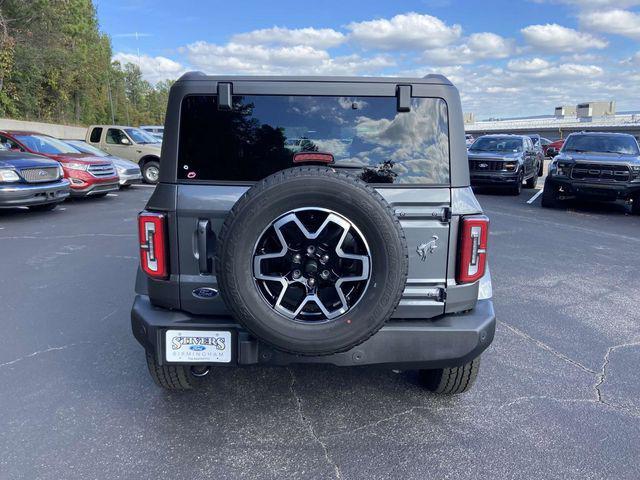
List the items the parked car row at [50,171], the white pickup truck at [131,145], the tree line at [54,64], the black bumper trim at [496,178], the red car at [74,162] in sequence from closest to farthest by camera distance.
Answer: the parked car row at [50,171] → the red car at [74,162] → the black bumper trim at [496,178] → the white pickup truck at [131,145] → the tree line at [54,64]

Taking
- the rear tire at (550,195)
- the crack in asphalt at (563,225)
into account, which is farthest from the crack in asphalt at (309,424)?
the rear tire at (550,195)

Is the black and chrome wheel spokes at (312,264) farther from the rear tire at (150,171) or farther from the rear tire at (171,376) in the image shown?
the rear tire at (150,171)

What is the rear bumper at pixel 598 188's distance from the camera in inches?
425

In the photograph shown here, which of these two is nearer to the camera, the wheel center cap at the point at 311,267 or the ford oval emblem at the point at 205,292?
the wheel center cap at the point at 311,267

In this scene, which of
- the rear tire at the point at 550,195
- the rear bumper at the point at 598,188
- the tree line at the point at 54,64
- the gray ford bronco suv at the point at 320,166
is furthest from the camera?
the tree line at the point at 54,64

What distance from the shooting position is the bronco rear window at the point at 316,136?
9.01 ft

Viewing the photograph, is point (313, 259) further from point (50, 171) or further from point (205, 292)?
point (50, 171)

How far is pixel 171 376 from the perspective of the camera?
314 centimetres

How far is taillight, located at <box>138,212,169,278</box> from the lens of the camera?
2.72m

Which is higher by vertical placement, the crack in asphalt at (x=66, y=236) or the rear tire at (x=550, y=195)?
the rear tire at (x=550, y=195)

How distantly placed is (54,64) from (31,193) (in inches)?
1312

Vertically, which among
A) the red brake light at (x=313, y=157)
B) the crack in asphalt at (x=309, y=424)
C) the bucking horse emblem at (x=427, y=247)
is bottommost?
the crack in asphalt at (x=309, y=424)

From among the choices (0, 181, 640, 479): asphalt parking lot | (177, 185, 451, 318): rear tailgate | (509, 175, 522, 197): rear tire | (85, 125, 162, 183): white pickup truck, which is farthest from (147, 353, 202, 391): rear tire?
(85, 125, 162, 183): white pickup truck

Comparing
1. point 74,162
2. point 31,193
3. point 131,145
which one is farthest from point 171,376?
point 131,145
